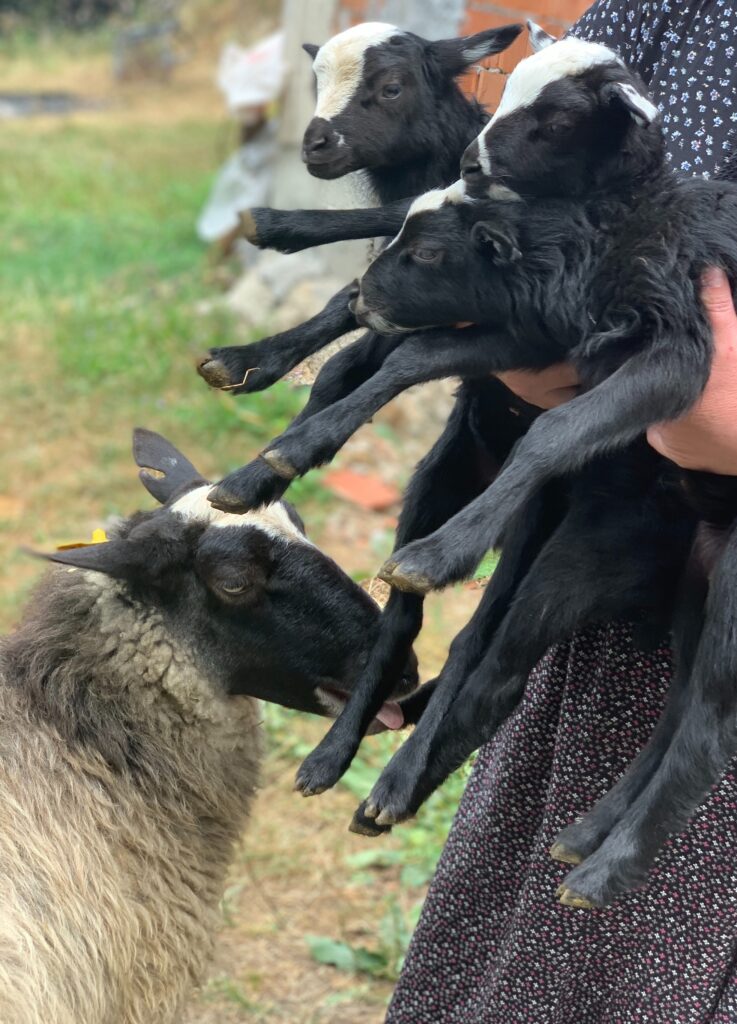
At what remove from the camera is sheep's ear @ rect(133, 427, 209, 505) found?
240 cm

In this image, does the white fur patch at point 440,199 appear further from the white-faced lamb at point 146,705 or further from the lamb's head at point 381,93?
the white-faced lamb at point 146,705

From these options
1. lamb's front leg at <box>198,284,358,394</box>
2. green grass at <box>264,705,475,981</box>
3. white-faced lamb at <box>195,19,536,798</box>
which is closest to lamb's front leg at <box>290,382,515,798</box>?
white-faced lamb at <box>195,19,536,798</box>

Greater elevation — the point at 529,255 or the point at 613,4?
the point at 613,4

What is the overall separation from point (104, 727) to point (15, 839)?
249 mm

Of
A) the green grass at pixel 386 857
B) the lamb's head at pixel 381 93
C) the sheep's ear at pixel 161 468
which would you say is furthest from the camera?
the green grass at pixel 386 857

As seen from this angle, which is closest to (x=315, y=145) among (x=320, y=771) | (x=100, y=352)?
(x=320, y=771)

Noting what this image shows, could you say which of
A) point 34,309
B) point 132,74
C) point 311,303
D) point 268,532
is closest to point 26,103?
point 132,74

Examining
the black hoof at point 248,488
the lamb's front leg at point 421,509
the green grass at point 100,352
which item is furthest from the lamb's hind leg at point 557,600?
the green grass at point 100,352

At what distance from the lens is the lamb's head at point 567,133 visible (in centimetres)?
153

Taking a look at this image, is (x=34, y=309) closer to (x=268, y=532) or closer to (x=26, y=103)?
(x=268, y=532)

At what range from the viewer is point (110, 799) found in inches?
87.2

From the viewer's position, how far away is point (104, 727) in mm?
2223

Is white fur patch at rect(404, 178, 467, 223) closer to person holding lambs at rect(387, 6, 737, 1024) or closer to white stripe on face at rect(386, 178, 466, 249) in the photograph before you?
white stripe on face at rect(386, 178, 466, 249)

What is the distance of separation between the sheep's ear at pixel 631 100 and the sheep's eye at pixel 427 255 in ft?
0.90
